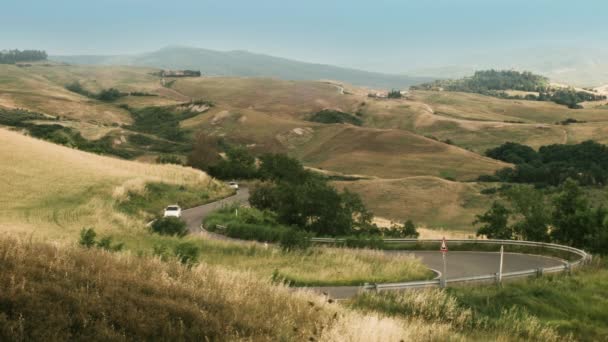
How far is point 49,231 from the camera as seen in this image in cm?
2842

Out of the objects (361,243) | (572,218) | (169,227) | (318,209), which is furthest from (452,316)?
(318,209)

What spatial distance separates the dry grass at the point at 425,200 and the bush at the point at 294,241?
46.3 metres

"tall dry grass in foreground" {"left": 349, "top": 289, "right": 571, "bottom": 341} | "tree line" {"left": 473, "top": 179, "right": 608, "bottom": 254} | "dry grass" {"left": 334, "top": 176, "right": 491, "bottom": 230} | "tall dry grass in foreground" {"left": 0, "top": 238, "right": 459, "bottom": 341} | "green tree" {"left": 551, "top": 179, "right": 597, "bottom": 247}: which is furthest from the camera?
"dry grass" {"left": 334, "top": 176, "right": 491, "bottom": 230}

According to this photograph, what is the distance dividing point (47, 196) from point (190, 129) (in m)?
140

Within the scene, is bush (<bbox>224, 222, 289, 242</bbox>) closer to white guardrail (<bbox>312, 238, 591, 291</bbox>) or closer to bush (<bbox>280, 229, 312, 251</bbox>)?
bush (<bbox>280, 229, 312, 251</bbox>)

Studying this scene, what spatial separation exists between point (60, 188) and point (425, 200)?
5852 cm

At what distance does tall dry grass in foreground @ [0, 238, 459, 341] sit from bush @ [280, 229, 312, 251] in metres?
17.1

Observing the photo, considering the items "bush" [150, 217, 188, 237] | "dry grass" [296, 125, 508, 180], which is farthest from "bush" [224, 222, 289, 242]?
"dry grass" [296, 125, 508, 180]

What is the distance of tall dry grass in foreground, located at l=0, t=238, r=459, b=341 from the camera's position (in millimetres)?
9578

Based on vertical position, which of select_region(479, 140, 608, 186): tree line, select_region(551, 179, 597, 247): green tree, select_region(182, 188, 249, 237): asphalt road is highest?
select_region(551, 179, 597, 247): green tree

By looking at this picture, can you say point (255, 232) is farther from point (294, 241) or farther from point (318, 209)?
point (294, 241)

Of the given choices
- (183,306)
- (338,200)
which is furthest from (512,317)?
(338,200)

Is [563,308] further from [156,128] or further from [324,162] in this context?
[156,128]

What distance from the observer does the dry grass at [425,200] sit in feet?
271
